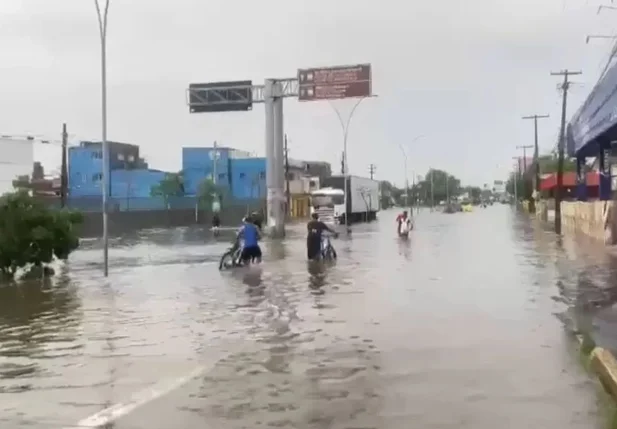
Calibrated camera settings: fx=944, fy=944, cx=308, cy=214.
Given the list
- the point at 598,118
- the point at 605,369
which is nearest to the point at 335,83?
the point at 598,118

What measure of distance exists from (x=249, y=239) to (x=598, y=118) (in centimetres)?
1651

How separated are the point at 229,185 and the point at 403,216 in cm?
6317

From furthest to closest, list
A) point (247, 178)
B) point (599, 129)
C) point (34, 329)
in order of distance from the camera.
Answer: point (247, 178)
point (599, 129)
point (34, 329)

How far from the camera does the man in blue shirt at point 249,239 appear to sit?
25.2 meters

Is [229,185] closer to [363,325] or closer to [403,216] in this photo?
[403,216]

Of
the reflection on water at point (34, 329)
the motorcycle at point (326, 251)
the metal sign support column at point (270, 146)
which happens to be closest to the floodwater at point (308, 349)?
the reflection on water at point (34, 329)

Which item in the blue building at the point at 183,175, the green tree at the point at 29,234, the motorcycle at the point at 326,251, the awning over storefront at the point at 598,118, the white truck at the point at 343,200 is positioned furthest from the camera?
the blue building at the point at 183,175

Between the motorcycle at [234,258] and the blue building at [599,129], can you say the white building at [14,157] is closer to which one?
the blue building at [599,129]

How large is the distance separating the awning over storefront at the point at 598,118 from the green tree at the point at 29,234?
16.9 metres

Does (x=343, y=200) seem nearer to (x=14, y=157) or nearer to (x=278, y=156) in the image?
(x=278, y=156)

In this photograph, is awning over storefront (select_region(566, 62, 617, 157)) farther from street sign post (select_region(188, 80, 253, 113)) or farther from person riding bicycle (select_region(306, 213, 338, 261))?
street sign post (select_region(188, 80, 253, 113))

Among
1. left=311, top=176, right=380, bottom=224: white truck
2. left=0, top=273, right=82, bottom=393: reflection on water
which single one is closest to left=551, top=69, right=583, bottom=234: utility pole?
left=311, top=176, right=380, bottom=224: white truck

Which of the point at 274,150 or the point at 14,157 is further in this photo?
the point at 14,157

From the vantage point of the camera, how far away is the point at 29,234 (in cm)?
2477
